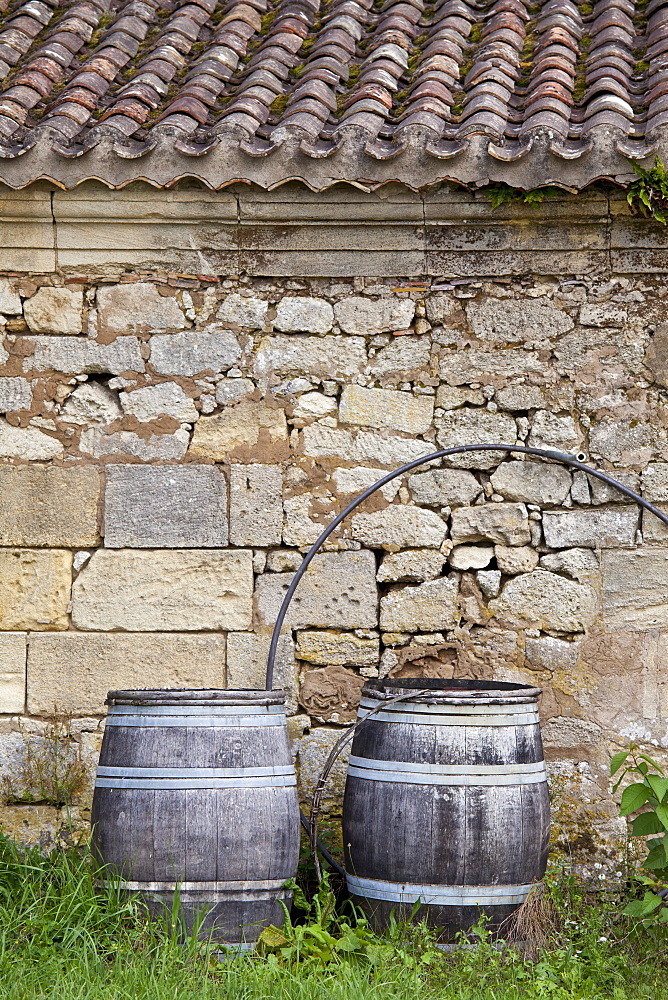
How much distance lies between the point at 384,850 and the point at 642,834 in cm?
84

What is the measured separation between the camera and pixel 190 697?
3064mm

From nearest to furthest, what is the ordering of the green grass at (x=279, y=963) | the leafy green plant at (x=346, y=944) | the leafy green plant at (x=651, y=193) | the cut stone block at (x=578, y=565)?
the green grass at (x=279, y=963)
the leafy green plant at (x=346, y=944)
the leafy green plant at (x=651, y=193)
the cut stone block at (x=578, y=565)

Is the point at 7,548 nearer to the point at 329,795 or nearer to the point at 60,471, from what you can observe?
the point at 60,471

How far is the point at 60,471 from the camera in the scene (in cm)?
396

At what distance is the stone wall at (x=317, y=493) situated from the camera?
A: 12.7ft

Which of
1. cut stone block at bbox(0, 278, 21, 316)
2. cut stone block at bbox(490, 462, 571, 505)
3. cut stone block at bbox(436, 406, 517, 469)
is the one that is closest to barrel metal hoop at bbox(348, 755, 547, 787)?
cut stone block at bbox(490, 462, 571, 505)

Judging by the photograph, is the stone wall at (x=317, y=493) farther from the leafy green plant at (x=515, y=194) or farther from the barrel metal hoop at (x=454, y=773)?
the barrel metal hoop at (x=454, y=773)

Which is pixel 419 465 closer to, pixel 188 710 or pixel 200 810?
pixel 188 710

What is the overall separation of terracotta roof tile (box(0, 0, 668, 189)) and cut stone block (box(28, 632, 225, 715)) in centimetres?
174

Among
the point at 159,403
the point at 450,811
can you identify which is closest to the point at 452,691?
the point at 450,811

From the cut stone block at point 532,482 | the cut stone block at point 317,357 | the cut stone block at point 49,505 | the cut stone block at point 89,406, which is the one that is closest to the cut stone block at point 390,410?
the cut stone block at point 317,357

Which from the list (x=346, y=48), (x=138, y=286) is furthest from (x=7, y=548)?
(x=346, y=48)

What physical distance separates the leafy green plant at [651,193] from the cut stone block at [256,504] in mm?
1678

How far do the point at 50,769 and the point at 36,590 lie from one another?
0.70 m
